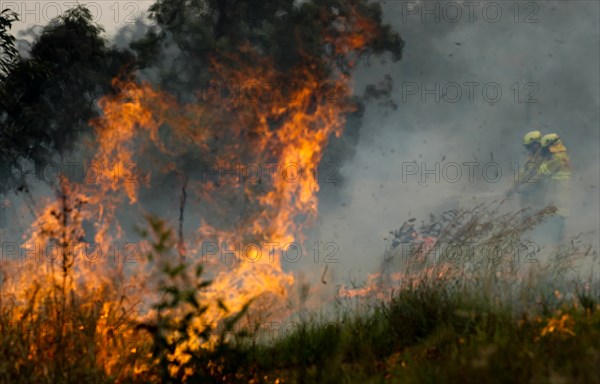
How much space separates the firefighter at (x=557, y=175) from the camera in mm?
16422

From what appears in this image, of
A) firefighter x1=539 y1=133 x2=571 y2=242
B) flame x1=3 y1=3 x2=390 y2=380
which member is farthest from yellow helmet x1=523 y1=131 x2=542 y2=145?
flame x1=3 y1=3 x2=390 y2=380

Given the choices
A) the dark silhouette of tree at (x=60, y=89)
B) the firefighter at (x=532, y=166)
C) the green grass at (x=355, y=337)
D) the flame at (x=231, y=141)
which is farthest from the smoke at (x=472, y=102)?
the green grass at (x=355, y=337)

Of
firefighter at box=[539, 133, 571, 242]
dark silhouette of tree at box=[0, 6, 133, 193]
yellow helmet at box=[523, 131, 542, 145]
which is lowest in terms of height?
firefighter at box=[539, 133, 571, 242]

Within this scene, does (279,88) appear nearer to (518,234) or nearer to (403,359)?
(518,234)

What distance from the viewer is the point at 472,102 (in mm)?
39344

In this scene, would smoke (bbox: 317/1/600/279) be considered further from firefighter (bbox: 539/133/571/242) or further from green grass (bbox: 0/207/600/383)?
green grass (bbox: 0/207/600/383)

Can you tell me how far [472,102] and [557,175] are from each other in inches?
927

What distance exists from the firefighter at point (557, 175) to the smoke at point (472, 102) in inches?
640

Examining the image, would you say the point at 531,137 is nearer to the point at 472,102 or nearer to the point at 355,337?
the point at 355,337

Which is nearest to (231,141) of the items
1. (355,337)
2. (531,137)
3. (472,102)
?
(531,137)

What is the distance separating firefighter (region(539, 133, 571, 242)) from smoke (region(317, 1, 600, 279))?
1626 centimetres

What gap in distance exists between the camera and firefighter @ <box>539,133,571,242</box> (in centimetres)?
1642

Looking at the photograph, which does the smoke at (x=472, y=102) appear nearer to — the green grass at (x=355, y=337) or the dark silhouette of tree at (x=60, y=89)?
the dark silhouette of tree at (x=60, y=89)

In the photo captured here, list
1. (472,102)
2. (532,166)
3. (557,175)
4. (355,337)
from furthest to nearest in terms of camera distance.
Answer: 1. (472,102)
2. (532,166)
3. (557,175)
4. (355,337)
